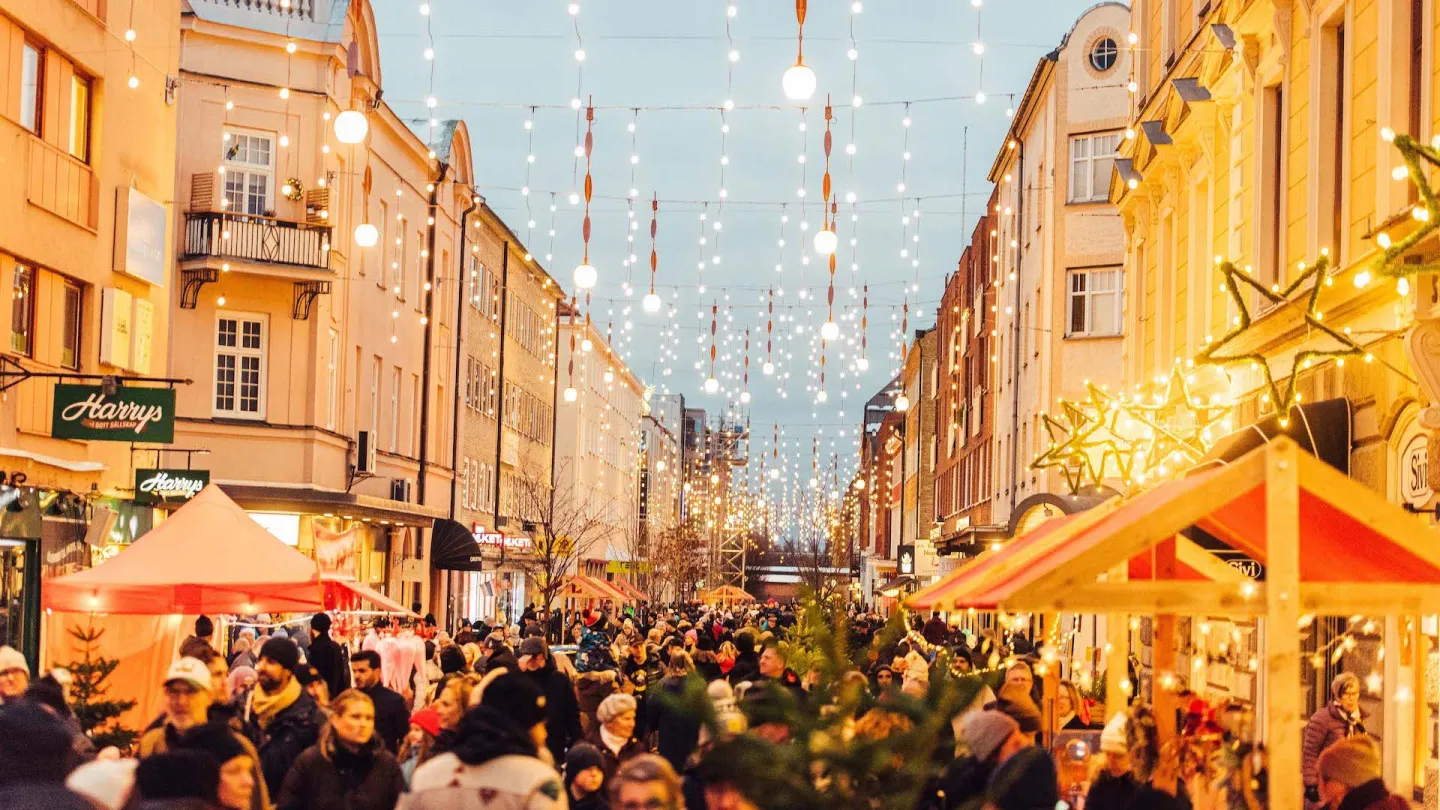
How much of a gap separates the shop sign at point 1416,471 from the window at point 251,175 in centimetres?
2117

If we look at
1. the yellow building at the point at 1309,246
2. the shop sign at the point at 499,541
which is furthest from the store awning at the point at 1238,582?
the shop sign at the point at 499,541

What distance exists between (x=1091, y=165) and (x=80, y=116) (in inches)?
795

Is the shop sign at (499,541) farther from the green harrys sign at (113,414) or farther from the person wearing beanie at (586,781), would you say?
the person wearing beanie at (586,781)

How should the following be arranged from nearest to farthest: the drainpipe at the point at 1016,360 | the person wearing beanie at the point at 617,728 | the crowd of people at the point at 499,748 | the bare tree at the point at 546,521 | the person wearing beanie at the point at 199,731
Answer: the crowd of people at the point at 499,748
the person wearing beanie at the point at 199,731
the person wearing beanie at the point at 617,728
the drainpipe at the point at 1016,360
the bare tree at the point at 546,521

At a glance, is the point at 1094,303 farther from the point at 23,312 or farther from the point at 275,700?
the point at 275,700

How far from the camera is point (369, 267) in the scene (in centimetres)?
3559

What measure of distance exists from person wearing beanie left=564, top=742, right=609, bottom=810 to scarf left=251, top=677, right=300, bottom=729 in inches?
80.8

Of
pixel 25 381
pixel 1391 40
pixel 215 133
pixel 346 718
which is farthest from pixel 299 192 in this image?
pixel 346 718

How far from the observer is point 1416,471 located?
13180mm

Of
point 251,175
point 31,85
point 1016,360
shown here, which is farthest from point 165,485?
point 1016,360

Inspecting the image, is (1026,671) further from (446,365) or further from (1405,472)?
(446,365)

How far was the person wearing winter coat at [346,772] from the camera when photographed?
828cm

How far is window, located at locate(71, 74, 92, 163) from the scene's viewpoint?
69.8 ft

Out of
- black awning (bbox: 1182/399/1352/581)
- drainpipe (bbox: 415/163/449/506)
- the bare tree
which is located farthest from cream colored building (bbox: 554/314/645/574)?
black awning (bbox: 1182/399/1352/581)
